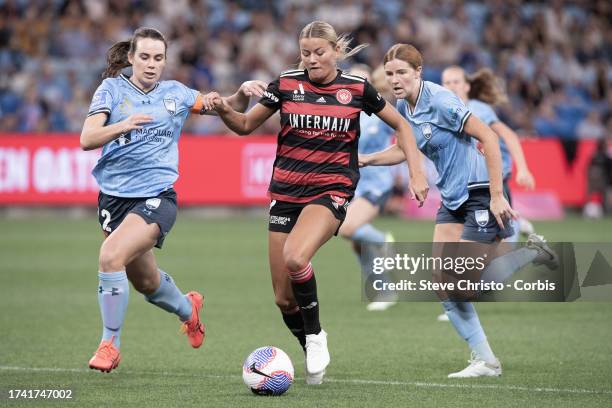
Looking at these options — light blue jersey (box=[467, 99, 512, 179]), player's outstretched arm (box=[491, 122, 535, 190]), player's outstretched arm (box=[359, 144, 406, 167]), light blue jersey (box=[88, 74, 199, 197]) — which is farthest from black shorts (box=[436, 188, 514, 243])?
light blue jersey (box=[88, 74, 199, 197])

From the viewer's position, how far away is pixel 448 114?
25.0ft

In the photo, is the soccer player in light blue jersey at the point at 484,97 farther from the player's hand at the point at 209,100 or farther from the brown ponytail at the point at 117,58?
the brown ponytail at the point at 117,58

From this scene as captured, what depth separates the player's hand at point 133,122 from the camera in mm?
6898

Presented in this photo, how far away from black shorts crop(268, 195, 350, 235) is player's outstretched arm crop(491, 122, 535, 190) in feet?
8.12

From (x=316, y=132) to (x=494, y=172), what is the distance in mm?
1234

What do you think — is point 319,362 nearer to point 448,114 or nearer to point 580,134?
point 448,114

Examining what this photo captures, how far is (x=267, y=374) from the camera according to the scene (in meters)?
6.82

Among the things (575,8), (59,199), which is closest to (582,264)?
(59,199)

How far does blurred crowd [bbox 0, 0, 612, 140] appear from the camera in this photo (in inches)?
872

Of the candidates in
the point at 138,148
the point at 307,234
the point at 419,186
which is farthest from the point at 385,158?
the point at 138,148

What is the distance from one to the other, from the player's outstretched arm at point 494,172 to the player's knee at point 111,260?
245cm

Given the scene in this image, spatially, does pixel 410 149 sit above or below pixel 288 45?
below

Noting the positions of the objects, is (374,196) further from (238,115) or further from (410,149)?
(238,115)

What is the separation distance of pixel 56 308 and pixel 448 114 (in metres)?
5.25
